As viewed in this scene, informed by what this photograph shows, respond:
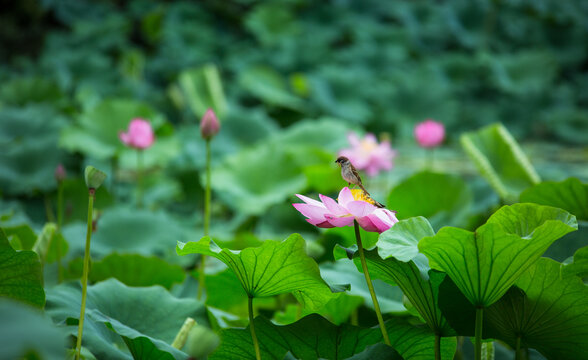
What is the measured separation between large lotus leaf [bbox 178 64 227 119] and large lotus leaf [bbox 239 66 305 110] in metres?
0.48

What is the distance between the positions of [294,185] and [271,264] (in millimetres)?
1060

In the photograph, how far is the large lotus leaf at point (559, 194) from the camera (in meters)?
0.75

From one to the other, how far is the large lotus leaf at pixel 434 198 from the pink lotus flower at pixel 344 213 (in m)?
0.60

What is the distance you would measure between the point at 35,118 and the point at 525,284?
1.84 metres

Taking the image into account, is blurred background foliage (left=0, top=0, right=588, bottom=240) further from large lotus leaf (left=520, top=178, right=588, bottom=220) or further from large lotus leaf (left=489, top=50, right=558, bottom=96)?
large lotus leaf (left=520, top=178, right=588, bottom=220)

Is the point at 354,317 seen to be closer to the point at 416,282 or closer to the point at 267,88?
the point at 416,282

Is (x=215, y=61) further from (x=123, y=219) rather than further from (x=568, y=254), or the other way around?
(x=568, y=254)

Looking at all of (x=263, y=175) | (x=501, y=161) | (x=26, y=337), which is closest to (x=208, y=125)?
(x=26, y=337)

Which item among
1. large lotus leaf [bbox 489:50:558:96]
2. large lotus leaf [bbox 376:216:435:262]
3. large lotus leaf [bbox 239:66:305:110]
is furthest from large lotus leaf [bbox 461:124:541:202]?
large lotus leaf [bbox 489:50:558:96]

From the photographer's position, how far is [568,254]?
76 cm

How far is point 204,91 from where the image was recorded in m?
2.45

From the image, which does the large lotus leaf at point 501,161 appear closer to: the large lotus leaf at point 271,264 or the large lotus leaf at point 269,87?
the large lotus leaf at point 271,264

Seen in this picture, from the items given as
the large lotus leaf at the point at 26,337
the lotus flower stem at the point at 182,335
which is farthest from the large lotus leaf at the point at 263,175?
the large lotus leaf at the point at 26,337

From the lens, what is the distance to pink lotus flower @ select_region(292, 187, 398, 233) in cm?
49
